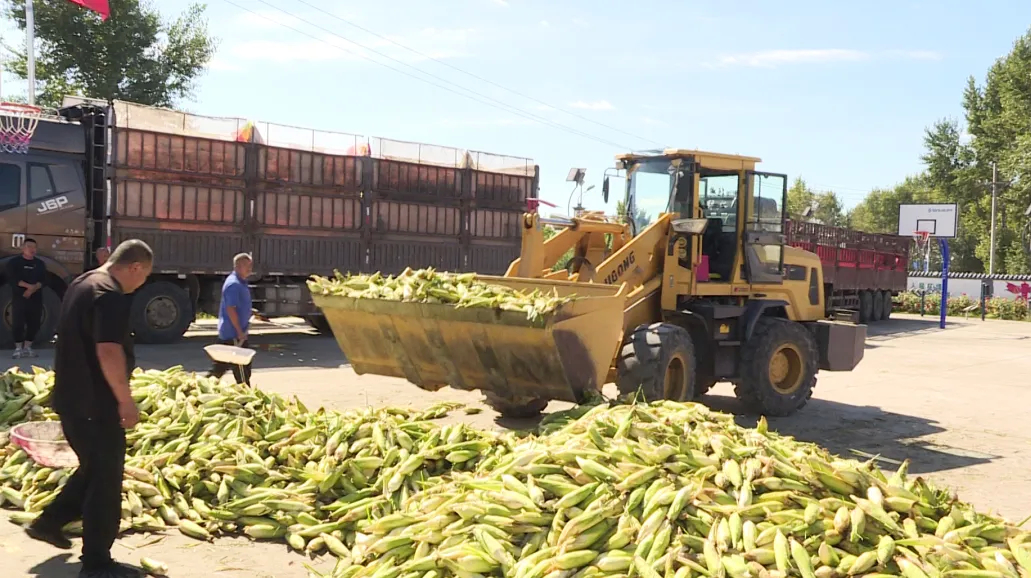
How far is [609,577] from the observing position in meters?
4.55

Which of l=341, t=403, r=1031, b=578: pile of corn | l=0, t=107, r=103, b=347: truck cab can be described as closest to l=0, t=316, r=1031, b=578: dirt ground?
l=341, t=403, r=1031, b=578: pile of corn

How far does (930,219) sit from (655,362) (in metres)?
34.4

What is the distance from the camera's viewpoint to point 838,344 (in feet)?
38.3

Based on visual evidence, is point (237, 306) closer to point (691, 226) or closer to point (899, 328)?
point (691, 226)

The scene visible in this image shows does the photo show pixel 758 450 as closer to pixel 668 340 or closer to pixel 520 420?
pixel 668 340

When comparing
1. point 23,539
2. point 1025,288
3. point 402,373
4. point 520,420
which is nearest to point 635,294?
point 520,420

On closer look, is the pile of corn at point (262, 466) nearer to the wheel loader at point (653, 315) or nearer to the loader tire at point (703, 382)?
the wheel loader at point (653, 315)

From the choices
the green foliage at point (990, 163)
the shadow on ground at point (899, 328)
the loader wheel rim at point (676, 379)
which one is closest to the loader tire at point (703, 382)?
the loader wheel rim at point (676, 379)

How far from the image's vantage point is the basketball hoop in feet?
47.2

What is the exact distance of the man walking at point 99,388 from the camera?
198 inches

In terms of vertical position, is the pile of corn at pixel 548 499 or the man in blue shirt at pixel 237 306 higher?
the man in blue shirt at pixel 237 306

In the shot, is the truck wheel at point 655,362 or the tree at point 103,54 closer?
the truck wheel at point 655,362

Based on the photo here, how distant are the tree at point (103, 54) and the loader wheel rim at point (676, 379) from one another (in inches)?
1062

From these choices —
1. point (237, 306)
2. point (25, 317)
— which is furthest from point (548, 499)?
point (25, 317)
